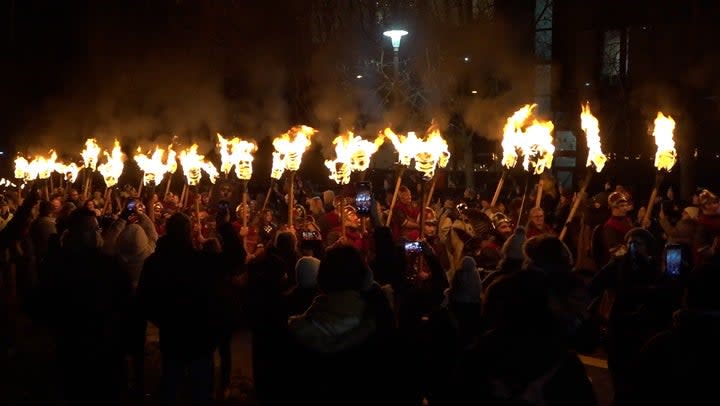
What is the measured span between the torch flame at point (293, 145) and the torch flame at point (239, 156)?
54 cm

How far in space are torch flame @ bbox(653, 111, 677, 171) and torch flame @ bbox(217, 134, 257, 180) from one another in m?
5.14

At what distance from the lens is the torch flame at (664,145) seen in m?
9.22

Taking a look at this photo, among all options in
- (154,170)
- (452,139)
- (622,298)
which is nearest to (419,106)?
(452,139)

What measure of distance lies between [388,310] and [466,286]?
6.84ft

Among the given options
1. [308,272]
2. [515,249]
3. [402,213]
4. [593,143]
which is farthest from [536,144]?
[308,272]

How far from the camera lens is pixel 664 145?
9.54m

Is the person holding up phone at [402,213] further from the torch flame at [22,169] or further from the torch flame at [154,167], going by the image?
the torch flame at [22,169]

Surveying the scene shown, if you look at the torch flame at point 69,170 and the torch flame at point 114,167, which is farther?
the torch flame at point 69,170

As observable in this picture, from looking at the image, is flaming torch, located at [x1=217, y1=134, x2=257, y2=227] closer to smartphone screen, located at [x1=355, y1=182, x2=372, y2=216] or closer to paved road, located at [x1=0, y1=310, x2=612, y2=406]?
paved road, located at [x1=0, y1=310, x2=612, y2=406]

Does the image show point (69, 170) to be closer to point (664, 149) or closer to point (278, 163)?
point (278, 163)

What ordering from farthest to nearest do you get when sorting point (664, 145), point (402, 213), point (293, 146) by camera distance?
point (402, 213), point (293, 146), point (664, 145)

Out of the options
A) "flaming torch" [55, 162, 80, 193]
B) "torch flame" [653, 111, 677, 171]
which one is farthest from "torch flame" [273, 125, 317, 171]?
"flaming torch" [55, 162, 80, 193]

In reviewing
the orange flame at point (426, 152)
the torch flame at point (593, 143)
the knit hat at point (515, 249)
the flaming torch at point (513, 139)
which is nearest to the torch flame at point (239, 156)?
the orange flame at point (426, 152)

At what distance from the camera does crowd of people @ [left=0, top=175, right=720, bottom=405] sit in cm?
349
